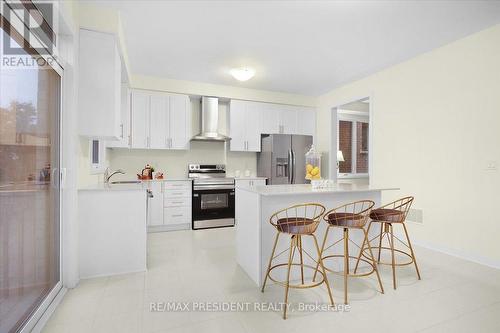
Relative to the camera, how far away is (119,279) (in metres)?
2.60

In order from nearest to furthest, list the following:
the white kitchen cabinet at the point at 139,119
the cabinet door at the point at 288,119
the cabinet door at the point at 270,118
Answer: the white kitchen cabinet at the point at 139,119 < the cabinet door at the point at 270,118 < the cabinet door at the point at 288,119

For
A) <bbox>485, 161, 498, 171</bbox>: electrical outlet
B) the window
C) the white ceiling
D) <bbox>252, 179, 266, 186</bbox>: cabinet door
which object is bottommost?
<bbox>252, 179, 266, 186</bbox>: cabinet door

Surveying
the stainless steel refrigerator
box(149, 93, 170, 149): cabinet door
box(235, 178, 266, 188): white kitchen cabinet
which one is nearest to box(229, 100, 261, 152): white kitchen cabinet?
the stainless steel refrigerator

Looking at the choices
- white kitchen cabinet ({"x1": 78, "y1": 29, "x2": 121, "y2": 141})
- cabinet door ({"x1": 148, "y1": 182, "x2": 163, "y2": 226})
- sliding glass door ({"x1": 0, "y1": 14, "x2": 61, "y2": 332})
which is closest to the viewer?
sliding glass door ({"x1": 0, "y1": 14, "x2": 61, "y2": 332})

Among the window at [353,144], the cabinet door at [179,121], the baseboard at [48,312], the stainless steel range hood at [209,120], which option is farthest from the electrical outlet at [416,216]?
the baseboard at [48,312]

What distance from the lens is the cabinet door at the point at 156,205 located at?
446 cm

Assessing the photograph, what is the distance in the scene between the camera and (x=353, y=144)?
6430 millimetres

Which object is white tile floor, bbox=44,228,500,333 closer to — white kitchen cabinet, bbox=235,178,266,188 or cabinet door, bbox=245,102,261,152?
white kitchen cabinet, bbox=235,178,266,188

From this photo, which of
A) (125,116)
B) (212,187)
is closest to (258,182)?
(212,187)

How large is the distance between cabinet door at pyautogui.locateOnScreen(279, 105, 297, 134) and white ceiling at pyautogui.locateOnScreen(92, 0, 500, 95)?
1.28 m

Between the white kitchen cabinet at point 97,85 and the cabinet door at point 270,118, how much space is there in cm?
325

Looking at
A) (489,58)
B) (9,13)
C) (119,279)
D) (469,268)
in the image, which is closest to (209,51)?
(9,13)

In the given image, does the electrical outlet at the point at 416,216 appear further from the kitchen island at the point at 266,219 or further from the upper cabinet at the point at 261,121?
the upper cabinet at the point at 261,121

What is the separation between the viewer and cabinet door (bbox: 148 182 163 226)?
4.46 m
